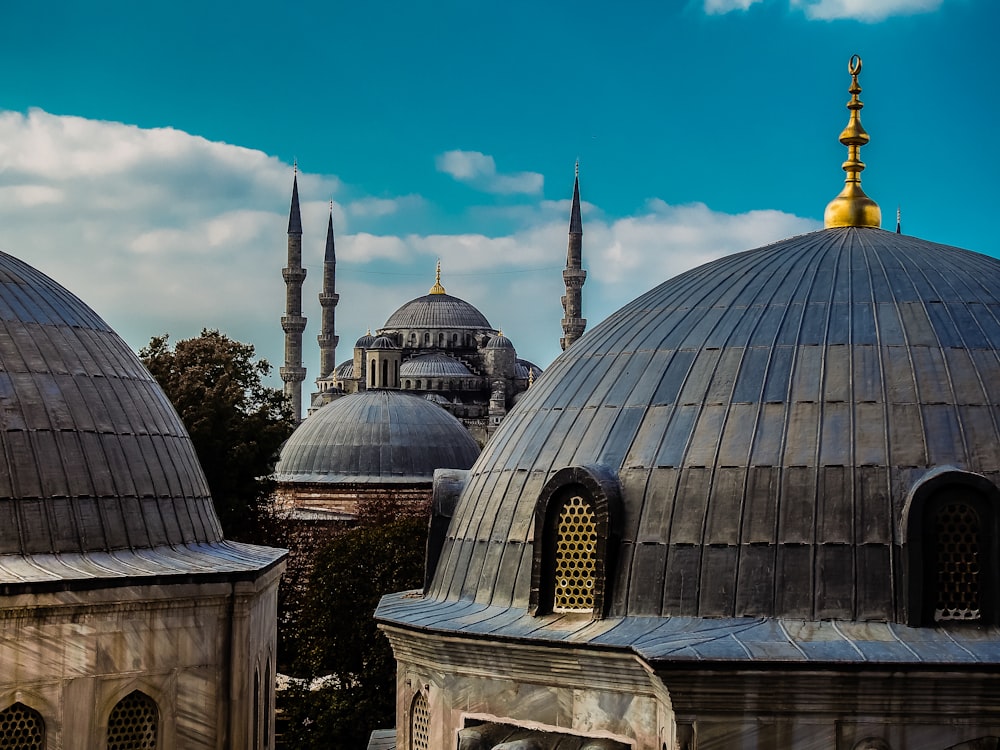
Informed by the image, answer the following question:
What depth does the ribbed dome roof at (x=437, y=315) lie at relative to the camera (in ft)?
285

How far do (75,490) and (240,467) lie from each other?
14772 millimetres

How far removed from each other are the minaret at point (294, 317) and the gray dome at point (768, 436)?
7056cm

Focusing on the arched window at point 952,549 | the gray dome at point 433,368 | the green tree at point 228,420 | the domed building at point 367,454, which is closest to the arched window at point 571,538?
the arched window at point 952,549

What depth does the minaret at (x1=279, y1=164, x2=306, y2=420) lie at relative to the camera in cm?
8444

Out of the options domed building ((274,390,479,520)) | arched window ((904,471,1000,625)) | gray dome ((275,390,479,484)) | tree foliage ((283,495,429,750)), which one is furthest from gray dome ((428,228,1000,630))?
gray dome ((275,390,479,484))

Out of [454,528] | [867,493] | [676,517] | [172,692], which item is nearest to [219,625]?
[172,692]

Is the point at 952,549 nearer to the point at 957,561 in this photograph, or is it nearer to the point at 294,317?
the point at 957,561

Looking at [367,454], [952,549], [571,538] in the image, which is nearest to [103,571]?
[571,538]

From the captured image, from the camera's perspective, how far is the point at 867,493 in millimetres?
11180

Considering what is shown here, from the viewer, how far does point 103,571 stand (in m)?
14.3

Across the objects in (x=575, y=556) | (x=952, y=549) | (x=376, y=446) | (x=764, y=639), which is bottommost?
(x=764, y=639)

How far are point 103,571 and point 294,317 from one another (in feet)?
234

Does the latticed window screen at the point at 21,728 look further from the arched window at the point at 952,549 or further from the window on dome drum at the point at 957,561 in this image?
the window on dome drum at the point at 957,561

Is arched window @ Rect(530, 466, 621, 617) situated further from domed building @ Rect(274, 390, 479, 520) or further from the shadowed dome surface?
domed building @ Rect(274, 390, 479, 520)
